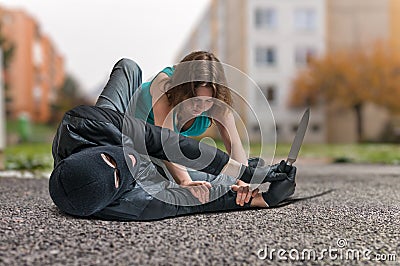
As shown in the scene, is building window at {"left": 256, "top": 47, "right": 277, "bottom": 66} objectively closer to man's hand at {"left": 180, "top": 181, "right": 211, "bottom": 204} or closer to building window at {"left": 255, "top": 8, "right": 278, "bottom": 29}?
building window at {"left": 255, "top": 8, "right": 278, "bottom": 29}

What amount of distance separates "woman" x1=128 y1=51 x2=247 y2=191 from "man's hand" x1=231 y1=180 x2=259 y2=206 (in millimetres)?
107

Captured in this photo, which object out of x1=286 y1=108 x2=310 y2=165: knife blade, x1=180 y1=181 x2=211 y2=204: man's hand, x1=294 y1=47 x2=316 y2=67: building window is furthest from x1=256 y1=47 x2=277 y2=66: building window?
x1=180 y1=181 x2=211 y2=204: man's hand

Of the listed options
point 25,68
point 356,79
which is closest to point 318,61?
point 356,79

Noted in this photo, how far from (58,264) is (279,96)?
16.5m

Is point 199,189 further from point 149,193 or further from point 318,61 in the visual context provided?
point 318,61

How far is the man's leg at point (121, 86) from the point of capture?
2551mm

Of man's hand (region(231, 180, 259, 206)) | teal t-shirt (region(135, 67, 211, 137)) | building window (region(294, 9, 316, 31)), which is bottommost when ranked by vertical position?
man's hand (region(231, 180, 259, 206))

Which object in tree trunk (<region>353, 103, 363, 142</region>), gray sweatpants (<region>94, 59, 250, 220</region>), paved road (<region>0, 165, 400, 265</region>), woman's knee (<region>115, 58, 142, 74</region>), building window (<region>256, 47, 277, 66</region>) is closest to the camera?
paved road (<region>0, 165, 400, 265</region>)

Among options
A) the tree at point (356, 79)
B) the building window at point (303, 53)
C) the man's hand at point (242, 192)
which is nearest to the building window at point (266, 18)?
the building window at point (303, 53)

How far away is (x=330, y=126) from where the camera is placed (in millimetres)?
17625

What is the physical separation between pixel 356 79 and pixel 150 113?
14.2 metres

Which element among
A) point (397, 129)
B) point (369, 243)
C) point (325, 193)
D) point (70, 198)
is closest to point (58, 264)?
point (70, 198)

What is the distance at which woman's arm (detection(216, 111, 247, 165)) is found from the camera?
8.11ft

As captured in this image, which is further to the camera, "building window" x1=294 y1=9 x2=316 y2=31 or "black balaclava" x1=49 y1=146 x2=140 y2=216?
"building window" x1=294 y1=9 x2=316 y2=31
